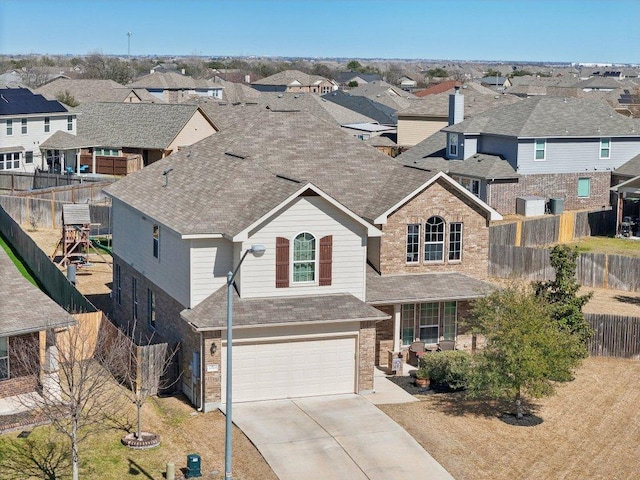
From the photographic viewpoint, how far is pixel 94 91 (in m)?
112

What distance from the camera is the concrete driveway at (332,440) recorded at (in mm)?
24406

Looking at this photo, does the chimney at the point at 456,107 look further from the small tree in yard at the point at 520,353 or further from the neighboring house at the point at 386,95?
the small tree in yard at the point at 520,353

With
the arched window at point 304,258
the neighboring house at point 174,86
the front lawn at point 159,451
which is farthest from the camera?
the neighboring house at point 174,86

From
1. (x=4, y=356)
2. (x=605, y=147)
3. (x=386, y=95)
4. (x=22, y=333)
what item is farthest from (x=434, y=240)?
(x=386, y=95)

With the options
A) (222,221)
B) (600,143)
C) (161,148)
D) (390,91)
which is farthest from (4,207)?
(390,91)

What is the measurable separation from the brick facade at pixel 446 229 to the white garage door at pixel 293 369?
5243 mm

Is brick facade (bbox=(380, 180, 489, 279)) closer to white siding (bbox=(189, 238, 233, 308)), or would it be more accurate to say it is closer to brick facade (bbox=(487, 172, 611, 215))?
white siding (bbox=(189, 238, 233, 308))

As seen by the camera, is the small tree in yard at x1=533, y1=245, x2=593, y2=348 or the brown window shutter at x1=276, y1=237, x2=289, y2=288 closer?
the brown window shutter at x1=276, y1=237, x2=289, y2=288

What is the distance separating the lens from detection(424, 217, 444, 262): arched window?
3484 centimetres

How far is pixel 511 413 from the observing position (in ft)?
95.8

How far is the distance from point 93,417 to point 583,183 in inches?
1702

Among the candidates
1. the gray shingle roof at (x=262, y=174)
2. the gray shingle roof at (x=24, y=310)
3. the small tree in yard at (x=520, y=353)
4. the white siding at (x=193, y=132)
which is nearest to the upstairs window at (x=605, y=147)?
the white siding at (x=193, y=132)

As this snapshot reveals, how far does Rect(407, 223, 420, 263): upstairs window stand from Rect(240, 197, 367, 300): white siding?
4400mm

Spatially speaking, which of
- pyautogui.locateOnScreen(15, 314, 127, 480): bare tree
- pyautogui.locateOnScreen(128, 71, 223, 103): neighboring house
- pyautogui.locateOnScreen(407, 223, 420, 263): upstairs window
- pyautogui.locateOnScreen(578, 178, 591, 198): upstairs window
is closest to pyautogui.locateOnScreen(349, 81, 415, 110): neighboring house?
pyautogui.locateOnScreen(128, 71, 223, 103): neighboring house
